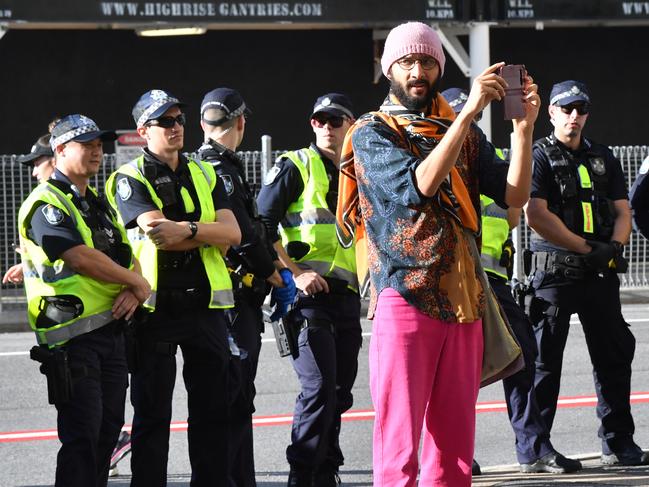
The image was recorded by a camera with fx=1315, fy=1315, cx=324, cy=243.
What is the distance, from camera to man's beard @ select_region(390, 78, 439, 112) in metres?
4.60

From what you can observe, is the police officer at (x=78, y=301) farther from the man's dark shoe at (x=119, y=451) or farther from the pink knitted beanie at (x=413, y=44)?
the pink knitted beanie at (x=413, y=44)

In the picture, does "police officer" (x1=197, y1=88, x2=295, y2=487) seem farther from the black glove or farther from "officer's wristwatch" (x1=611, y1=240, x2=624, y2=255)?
"officer's wristwatch" (x1=611, y1=240, x2=624, y2=255)

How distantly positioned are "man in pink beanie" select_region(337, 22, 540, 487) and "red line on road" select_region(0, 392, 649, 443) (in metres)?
4.21

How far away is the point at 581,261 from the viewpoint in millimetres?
7234

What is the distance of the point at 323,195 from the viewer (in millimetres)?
6938

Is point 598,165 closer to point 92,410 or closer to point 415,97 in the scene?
point 415,97

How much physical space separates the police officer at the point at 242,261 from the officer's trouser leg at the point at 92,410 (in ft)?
2.15

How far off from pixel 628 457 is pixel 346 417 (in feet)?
7.51

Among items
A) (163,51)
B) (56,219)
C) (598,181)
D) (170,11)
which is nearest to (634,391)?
(598,181)

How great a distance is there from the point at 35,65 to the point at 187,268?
43.2 feet

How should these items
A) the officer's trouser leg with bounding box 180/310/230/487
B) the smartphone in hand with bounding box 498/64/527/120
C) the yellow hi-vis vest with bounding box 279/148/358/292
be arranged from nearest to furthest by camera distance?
the smartphone in hand with bounding box 498/64/527/120
the officer's trouser leg with bounding box 180/310/230/487
the yellow hi-vis vest with bounding box 279/148/358/292

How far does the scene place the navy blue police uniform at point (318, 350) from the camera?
665 cm

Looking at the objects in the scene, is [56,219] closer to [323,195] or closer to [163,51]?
[323,195]

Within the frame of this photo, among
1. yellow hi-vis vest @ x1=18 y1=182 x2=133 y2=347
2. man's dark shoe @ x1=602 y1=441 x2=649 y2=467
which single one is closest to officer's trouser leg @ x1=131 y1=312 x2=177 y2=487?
yellow hi-vis vest @ x1=18 y1=182 x2=133 y2=347
